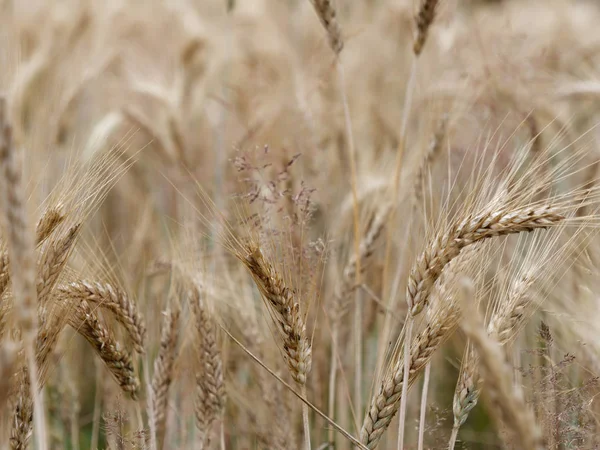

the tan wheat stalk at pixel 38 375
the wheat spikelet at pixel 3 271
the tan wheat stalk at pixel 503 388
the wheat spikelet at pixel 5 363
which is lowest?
the tan wheat stalk at pixel 503 388

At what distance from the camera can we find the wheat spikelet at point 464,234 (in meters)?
1.16

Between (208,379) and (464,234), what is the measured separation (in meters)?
0.71

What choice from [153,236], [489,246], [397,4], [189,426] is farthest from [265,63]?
[489,246]

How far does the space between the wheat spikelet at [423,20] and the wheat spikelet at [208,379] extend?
3.10 ft

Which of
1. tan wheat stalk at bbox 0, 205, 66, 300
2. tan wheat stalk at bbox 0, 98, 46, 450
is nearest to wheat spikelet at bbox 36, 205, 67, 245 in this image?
tan wheat stalk at bbox 0, 205, 66, 300

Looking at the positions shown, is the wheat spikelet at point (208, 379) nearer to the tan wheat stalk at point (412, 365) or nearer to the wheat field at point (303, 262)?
the wheat field at point (303, 262)

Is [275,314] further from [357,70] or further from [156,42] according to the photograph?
[156,42]

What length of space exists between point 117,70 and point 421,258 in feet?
13.5

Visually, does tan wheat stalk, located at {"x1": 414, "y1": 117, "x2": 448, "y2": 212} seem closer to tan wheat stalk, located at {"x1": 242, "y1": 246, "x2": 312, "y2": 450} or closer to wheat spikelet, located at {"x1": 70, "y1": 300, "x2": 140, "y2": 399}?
tan wheat stalk, located at {"x1": 242, "y1": 246, "x2": 312, "y2": 450}

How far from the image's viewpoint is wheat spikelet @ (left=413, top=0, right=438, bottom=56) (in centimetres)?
178

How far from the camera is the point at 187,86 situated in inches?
143

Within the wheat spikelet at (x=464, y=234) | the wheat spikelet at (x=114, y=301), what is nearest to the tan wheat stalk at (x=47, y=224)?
the wheat spikelet at (x=114, y=301)

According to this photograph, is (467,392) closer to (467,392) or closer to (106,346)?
(467,392)

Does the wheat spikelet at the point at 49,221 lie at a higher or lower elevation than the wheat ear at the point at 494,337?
higher
